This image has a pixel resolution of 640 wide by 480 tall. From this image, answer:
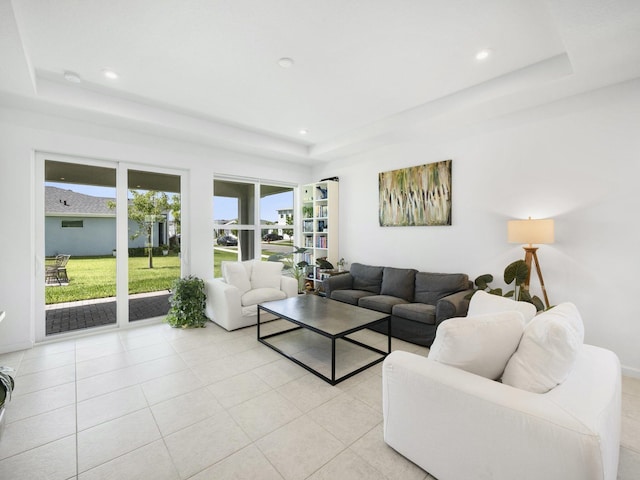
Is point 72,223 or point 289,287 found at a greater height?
point 72,223

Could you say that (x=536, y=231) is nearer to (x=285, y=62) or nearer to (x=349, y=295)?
(x=349, y=295)

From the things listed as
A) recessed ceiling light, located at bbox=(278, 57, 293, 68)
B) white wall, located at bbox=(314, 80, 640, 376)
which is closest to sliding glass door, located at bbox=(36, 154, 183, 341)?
recessed ceiling light, located at bbox=(278, 57, 293, 68)

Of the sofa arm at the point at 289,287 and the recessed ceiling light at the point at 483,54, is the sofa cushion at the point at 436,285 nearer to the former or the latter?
the sofa arm at the point at 289,287

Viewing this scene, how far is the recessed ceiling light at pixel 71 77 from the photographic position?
300 centimetres

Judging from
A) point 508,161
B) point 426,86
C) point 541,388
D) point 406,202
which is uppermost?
point 426,86

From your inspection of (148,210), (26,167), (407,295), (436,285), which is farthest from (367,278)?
(26,167)

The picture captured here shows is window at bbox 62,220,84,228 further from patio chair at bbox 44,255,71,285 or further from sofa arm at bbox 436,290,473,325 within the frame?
sofa arm at bbox 436,290,473,325

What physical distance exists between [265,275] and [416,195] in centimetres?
273

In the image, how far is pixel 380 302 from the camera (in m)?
3.92

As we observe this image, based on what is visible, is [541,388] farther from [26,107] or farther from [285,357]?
[26,107]

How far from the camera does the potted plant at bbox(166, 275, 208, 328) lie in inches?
166

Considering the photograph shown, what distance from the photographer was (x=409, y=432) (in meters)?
1.70

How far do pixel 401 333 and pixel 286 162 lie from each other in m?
3.99

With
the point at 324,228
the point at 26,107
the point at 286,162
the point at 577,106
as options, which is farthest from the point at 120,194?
the point at 577,106
